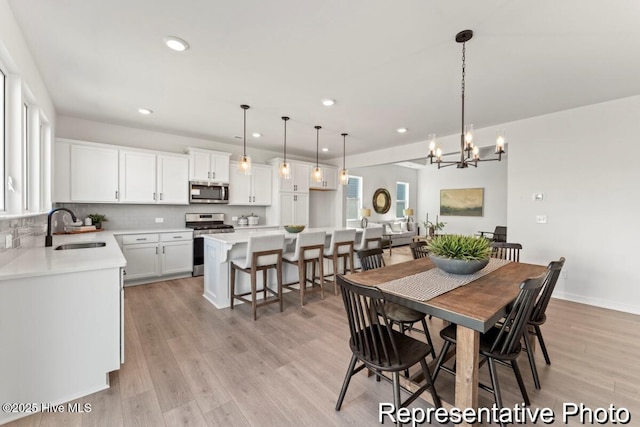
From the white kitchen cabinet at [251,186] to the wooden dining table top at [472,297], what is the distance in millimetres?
4021

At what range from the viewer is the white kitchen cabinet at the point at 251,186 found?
5512 mm

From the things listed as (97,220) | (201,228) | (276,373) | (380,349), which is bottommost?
(276,373)

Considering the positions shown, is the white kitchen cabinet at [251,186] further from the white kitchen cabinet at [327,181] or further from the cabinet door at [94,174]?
the cabinet door at [94,174]

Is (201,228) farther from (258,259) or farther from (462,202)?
(462,202)

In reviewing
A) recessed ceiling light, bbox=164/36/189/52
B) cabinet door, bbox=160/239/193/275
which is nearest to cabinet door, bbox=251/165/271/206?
A: cabinet door, bbox=160/239/193/275

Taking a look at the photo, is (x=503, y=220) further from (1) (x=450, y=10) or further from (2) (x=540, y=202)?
(1) (x=450, y=10)

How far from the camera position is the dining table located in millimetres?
1398

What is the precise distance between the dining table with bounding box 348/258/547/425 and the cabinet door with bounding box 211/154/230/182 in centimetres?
395

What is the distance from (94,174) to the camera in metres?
4.09

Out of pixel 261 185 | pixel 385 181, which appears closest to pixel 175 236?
pixel 261 185

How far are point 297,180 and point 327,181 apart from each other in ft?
2.97

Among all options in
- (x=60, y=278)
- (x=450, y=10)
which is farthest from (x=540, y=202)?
(x=60, y=278)

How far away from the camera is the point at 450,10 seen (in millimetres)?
1815

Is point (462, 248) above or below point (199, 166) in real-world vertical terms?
below
